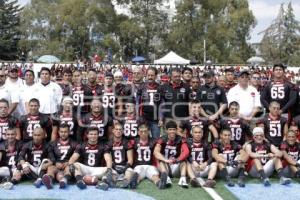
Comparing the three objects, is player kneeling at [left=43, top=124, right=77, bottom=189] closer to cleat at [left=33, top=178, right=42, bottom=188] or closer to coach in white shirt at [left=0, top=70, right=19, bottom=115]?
cleat at [left=33, top=178, right=42, bottom=188]

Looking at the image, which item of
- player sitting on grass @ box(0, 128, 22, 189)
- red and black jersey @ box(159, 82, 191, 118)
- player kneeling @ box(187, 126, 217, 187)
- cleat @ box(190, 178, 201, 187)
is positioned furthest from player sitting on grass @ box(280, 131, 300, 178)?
player sitting on grass @ box(0, 128, 22, 189)

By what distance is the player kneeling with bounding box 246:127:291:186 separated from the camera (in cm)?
764

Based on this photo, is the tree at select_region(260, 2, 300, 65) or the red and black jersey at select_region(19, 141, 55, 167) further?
the tree at select_region(260, 2, 300, 65)

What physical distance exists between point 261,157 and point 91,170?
8.60ft

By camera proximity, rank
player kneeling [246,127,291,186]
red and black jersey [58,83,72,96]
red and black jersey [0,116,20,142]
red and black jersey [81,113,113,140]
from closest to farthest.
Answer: player kneeling [246,127,291,186], red and black jersey [0,116,20,142], red and black jersey [81,113,113,140], red and black jersey [58,83,72,96]

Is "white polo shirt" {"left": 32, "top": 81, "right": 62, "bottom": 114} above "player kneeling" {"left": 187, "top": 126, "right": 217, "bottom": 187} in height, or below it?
above

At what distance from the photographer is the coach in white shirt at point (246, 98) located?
8.53m

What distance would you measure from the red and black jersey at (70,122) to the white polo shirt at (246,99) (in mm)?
2650

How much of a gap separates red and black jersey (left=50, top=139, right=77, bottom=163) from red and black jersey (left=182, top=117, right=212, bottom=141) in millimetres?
1907

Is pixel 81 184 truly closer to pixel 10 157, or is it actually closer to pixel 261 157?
pixel 10 157

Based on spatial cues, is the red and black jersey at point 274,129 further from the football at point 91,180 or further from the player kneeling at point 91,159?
the football at point 91,180

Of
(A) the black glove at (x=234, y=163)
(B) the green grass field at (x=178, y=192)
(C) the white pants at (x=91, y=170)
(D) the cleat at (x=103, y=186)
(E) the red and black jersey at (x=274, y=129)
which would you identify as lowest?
(B) the green grass field at (x=178, y=192)

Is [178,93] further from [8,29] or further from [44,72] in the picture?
[8,29]

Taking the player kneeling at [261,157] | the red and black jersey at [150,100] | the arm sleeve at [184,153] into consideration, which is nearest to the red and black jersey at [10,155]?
the red and black jersey at [150,100]
